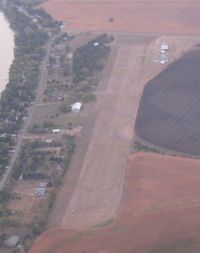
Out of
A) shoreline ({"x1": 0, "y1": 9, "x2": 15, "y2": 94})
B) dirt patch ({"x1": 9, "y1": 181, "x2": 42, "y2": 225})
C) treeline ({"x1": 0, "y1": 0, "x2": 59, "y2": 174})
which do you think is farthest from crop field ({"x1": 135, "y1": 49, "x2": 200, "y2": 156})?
shoreline ({"x1": 0, "y1": 9, "x2": 15, "y2": 94})

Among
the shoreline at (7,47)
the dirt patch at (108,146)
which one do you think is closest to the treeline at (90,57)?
the dirt patch at (108,146)

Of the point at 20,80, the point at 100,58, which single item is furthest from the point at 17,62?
the point at 100,58

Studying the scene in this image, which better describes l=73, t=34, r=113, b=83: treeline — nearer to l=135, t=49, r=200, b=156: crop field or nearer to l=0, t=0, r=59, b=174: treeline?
l=0, t=0, r=59, b=174: treeline

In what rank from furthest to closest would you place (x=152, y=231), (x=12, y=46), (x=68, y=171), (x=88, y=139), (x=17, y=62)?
(x=12, y=46) < (x=17, y=62) < (x=88, y=139) < (x=68, y=171) < (x=152, y=231)

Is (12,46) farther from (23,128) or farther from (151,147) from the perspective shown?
(151,147)

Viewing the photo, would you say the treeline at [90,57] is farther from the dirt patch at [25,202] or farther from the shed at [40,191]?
the shed at [40,191]

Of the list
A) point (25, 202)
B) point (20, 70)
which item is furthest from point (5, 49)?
point (25, 202)

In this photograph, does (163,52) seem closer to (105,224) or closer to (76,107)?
(76,107)
